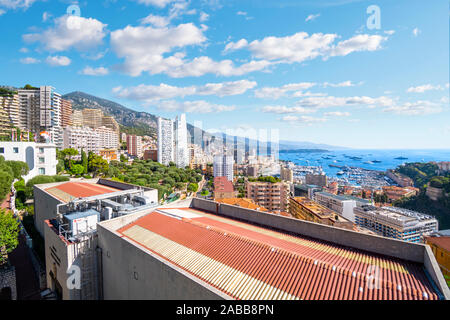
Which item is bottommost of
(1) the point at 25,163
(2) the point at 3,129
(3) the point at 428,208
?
(3) the point at 428,208

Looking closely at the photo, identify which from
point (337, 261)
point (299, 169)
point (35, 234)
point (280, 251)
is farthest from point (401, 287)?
point (299, 169)

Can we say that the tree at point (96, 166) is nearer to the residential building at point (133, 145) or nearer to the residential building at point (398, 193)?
the residential building at point (133, 145)

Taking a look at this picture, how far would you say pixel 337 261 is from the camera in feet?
22.8

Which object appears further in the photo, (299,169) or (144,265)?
(299,169)

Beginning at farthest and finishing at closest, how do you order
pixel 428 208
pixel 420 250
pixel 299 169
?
pixel 299 169
pixel 428 208
pixel 420 250

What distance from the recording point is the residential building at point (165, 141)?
3061 inches

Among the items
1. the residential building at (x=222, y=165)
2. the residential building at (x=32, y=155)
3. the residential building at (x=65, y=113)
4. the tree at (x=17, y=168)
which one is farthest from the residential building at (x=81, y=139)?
the residential building at (x=222, y=165)

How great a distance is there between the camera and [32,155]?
3027 cm

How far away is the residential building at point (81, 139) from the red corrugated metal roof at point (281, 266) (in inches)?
2360

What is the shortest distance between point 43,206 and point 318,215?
28428 millimetres

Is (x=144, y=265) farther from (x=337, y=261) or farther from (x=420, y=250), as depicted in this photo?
(x=420, y=250)

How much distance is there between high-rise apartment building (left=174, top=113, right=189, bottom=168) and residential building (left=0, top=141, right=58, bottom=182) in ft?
164

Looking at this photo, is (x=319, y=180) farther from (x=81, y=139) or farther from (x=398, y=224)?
(x=81, y=139)
